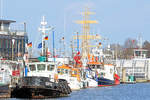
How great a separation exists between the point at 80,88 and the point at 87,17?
4189cm

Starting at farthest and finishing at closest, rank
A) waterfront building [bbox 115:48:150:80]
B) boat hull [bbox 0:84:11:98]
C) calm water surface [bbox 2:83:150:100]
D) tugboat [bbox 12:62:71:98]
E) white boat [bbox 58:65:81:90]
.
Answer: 1. waterfront building [bbox 115:48:150:80]
2. white boat [bbox 58:65:81:90]
3. calm water surface [bbox 2:83:150:100]
4. tugboat [bbox 12:62:71:98]
5. boat hull [bbox 0:84:11:98]

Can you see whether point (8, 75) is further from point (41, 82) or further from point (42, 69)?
point (41, 82)

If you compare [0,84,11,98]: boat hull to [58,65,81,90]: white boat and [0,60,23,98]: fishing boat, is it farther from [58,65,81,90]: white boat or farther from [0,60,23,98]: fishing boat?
[58,65,81,90]: white boat

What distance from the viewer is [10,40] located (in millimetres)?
110062

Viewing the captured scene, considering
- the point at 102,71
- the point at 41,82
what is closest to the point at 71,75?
the point at 41,82

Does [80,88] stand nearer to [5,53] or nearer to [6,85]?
[5,53]

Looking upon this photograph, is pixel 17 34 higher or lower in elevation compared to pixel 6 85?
higher

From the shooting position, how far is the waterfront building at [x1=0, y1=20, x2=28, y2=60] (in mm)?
108375

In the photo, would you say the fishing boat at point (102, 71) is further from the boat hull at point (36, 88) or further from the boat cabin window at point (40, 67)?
the boat hull at point (36, 88)

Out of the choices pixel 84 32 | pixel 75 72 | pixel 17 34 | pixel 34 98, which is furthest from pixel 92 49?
pixel 34 98

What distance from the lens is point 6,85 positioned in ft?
233

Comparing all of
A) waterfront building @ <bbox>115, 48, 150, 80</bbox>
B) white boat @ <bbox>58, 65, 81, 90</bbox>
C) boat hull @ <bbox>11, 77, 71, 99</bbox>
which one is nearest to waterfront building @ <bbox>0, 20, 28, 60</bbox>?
white boat @ <bbox>58, 65, 81, 90</bbox>

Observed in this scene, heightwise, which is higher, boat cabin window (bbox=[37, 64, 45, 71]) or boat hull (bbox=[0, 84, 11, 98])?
boat cabin window (bbox=[37, 64, 45, 71])

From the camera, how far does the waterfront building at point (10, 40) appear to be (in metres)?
108
